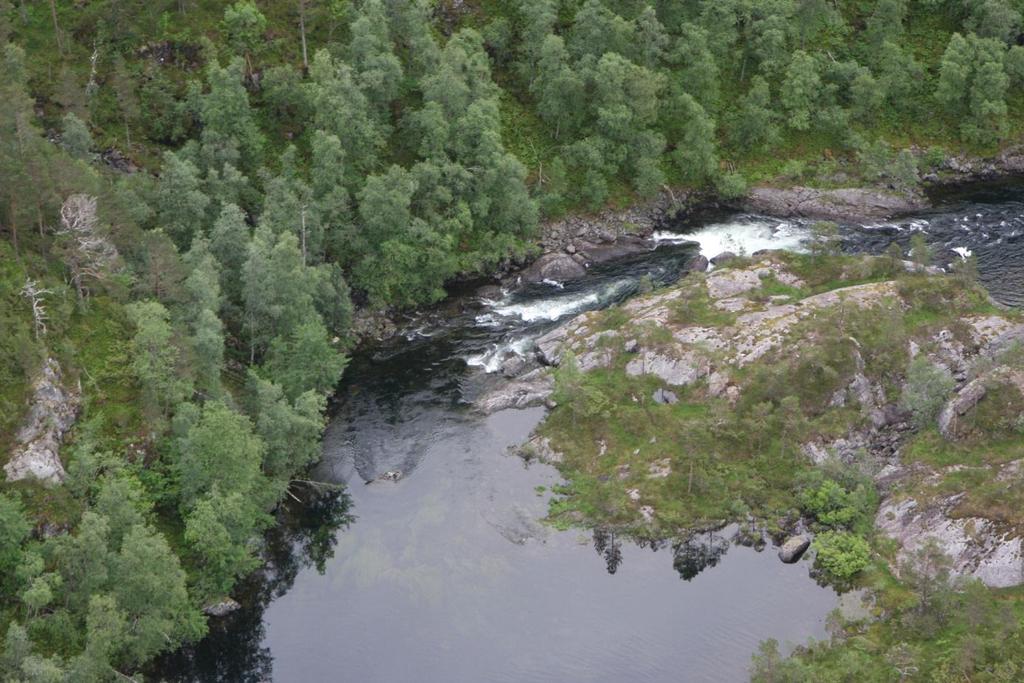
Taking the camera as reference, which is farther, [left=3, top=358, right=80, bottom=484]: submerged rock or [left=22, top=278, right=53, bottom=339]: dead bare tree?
[left=22, top=278, right=53, bottom=339]: dead bare tree

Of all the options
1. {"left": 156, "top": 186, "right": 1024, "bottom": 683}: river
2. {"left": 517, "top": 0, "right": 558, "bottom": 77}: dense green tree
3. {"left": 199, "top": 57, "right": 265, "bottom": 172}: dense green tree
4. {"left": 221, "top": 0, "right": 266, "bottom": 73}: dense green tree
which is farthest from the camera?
{"left": 517, "top": 0, "right": 558, "bottom": 77}: dense green tree

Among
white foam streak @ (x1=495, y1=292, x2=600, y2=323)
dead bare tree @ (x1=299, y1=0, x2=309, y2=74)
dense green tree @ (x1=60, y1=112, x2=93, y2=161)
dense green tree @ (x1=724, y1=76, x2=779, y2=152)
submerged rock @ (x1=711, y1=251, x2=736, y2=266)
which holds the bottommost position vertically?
white foam streak @ (x1=495, y1=292, x2=600, y2=323)

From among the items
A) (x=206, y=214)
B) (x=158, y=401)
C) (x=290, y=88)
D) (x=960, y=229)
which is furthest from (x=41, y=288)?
(x=960, y=229)

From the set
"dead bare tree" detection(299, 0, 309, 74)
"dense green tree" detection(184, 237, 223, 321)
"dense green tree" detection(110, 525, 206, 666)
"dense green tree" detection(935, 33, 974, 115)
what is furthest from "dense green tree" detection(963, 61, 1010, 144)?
"dense green tree" detection(110, 525, 206, 666)

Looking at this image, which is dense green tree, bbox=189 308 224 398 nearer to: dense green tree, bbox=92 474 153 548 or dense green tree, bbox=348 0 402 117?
dense green tree, bbox=92 474 153 548

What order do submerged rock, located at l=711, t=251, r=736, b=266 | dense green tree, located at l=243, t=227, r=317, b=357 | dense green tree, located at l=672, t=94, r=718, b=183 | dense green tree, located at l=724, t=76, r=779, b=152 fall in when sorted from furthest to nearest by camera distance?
dense green tree, located at l=724, t=76, r=779, b=152 < dense green tree, located at l=672, t=94, r=718, b=183 < submerged rock, located at l=711, t=251, r=736, b=266 < dense green tree, located at l=243, t=227, r=317, b=357

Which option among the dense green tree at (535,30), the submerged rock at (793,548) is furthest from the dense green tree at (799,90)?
the submerged rock at (793,548)

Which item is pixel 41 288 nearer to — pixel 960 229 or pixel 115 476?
pixel 115 476
